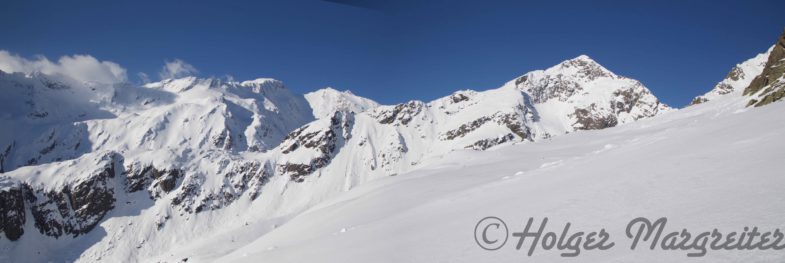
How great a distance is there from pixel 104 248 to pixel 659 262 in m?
190

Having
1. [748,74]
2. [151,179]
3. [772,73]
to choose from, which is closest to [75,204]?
Answer: [151,179]

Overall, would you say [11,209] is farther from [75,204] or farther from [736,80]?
[736,80]

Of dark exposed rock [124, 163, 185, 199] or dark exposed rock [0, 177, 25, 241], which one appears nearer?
dark exposed rock [0, 177, 25, 241]

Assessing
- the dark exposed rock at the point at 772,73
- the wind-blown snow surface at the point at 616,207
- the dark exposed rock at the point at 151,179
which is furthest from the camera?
the dark exposed rock at the point at 151,179

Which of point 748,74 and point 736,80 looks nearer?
point 736,80

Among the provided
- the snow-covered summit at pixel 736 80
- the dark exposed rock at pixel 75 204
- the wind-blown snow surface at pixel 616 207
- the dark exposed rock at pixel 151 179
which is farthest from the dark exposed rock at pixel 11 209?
the snow-covered summit at pixel 736 80

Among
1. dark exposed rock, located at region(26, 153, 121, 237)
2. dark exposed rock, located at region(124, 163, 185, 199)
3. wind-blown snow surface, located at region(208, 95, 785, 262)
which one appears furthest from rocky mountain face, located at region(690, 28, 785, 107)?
dark exposed rock, located at region(26, 153, 121, 237)

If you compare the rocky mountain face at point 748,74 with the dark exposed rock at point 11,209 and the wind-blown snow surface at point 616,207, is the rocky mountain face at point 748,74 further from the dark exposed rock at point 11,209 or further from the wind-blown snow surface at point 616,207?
the dark exposed rock at point 11,209

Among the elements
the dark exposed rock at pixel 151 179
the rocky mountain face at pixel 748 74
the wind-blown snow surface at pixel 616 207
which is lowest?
the wind-blown snow surface at pixel 616 207

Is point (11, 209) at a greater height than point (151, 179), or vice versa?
point (151, 179)

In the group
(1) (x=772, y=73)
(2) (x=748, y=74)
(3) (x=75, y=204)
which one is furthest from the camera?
(2) (x=748, y=74)

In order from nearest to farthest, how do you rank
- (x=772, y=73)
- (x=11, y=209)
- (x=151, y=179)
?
(x=772, y=73), (x=11, y=209), (x=151, y=179)

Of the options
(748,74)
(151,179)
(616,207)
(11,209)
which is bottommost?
(616,207)

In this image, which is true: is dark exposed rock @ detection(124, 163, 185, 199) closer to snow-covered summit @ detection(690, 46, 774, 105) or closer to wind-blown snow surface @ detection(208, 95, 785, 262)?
wind-blown snow surface @ detection(208, 95, 785, 262)
